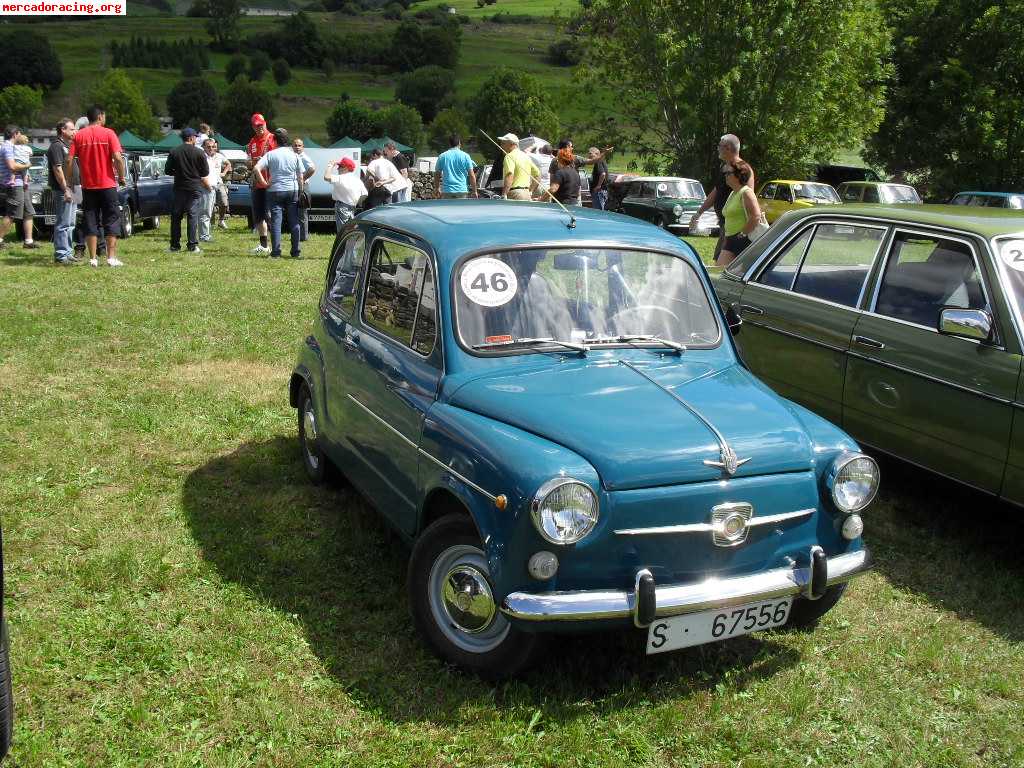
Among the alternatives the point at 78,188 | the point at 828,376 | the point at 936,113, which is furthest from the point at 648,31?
the point at 828,376

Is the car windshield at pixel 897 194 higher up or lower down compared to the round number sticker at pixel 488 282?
lower down

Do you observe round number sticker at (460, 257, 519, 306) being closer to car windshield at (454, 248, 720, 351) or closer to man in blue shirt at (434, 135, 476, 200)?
car windshield at (454, 248, 720, 351)

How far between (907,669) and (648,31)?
3672 centimetres

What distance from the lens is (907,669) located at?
4066 mm

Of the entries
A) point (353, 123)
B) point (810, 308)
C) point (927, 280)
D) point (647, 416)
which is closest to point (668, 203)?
point (810, 308)

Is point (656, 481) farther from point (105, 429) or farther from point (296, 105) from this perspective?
point (296, 105)

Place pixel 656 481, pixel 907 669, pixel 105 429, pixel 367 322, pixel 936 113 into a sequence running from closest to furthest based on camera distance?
pixel 656 481 → pixel 907 669 → pixel 367 322 → pixel 105 429 → pixel 936 113

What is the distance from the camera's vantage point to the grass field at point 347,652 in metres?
3.47

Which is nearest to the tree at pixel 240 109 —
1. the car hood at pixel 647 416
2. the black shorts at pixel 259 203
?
the black shorts at pixel 259 203

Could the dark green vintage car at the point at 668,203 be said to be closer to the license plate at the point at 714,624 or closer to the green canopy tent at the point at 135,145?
the license plate at the point at 714,624

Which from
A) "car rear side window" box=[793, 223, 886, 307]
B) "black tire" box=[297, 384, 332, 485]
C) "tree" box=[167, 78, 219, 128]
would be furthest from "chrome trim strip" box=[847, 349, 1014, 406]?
"tree" box=[167, 78, 219, 128]

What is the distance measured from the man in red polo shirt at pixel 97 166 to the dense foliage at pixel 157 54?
125 m

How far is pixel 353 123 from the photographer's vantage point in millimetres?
98562

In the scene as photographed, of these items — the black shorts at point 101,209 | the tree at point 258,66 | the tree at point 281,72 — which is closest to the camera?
the black shorts at point 101,209
